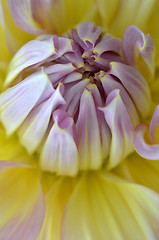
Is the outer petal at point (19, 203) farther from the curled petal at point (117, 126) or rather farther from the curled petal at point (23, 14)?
the curled petal at point (23, 14)

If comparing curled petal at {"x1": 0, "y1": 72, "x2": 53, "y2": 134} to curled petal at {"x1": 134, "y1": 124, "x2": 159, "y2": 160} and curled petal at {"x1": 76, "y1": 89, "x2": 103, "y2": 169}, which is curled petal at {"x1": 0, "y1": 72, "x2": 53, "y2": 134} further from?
curled petal at {"x1": 134, "y1": 124, "x2": 159, "y2": 160}

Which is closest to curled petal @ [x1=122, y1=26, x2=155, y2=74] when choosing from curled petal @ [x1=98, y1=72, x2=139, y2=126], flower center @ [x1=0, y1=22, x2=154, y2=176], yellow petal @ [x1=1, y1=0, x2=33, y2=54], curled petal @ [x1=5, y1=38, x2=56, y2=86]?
flower center @ [x1=0, y1=22, x2=154, y2=176]

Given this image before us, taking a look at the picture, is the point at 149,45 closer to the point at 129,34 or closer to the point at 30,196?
the point at 129,34

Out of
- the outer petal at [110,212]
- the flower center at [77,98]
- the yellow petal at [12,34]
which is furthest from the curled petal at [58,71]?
the outer petal at [110,212]

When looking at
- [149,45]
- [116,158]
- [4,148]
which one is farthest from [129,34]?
[4,148]

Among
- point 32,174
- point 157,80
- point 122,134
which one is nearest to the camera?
point 122,134

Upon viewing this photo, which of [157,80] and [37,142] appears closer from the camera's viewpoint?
[37,142]
